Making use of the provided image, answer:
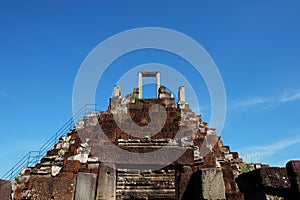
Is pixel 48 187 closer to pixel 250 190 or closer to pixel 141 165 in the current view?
pixel 141 165

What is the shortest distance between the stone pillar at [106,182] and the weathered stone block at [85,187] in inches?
6.6

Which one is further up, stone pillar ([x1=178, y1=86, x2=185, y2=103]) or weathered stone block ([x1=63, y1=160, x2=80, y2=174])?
stone pillar ([x1=178, y1=86, x2=185, y2=103])

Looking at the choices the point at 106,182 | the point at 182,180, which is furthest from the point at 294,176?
the point at 106,182

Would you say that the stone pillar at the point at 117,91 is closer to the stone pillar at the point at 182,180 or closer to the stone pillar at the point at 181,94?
the stone pillar at the point at 181,94

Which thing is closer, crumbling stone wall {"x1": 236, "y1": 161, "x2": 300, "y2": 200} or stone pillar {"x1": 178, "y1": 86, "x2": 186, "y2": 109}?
Result: crumbling stone wall {"x1": 236, "y1": 161, "x2": 300, "y2": 200}

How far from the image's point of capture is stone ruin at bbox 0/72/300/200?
7402 mm

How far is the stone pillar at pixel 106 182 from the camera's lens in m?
7.93

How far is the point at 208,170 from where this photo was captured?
773 centimetres

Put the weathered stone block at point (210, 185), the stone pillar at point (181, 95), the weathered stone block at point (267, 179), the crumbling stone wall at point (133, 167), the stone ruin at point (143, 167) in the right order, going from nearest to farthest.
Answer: the weathered stone block at point (267, 179), the stone ruin at point (143, 167), the weathered stone block at point (210, 185), the crumbling stone wall at point (133, 167), the stone pillar at point (181, 95)

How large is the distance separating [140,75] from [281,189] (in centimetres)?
1936

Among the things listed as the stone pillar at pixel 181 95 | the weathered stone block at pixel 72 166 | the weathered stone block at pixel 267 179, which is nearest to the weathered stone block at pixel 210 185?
the weathered stone block at pixel 267 179

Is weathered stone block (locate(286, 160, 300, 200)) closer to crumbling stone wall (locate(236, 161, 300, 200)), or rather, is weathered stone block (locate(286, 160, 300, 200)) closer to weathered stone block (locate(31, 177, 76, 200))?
crumbling stone wall (locate(236, 161, 300, 200))

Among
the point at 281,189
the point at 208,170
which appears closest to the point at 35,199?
the point at 208,170

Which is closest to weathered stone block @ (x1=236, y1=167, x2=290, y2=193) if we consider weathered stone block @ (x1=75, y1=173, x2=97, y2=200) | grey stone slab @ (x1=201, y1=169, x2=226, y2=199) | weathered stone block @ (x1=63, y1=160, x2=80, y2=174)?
grey stone slab @ (x1=201, y1=169, x2=226, y2=199)
